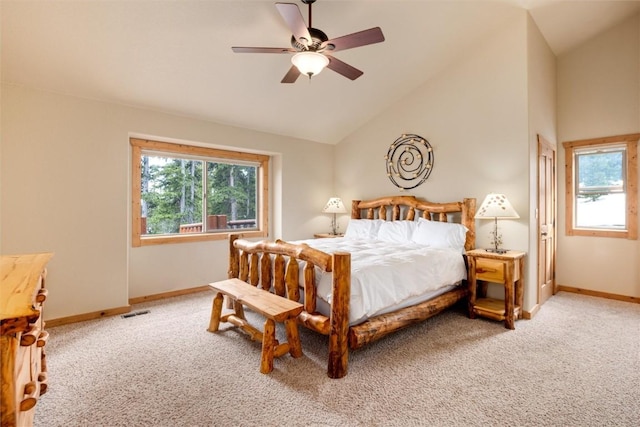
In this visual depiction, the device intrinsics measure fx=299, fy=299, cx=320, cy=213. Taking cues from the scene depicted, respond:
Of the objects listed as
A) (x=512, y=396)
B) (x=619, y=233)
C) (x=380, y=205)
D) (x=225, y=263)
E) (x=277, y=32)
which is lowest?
(x=512, y=396)

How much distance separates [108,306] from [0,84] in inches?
94.8

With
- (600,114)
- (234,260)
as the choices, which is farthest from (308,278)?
(600,114)

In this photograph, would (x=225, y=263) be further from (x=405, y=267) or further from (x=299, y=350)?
(x=405, y=267)

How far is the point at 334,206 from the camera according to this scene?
17.2 feet

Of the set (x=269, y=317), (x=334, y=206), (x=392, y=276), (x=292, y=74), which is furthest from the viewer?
(x=334, y=206)

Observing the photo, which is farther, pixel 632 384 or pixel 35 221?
pixel 35 221

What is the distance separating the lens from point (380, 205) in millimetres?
4738

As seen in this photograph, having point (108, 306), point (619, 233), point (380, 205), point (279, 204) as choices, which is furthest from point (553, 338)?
point (108, 306)

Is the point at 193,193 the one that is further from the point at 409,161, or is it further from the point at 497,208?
the point at 497,208

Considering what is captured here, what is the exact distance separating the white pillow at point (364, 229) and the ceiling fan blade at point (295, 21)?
277cm

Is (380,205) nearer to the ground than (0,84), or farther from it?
nearer to the ground

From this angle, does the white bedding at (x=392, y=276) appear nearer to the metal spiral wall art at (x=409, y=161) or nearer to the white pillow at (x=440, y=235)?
the white pillow at (x=440, y=235)

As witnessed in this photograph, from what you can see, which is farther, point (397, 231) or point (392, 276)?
point (397, 231)

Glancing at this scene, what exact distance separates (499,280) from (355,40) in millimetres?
2678
